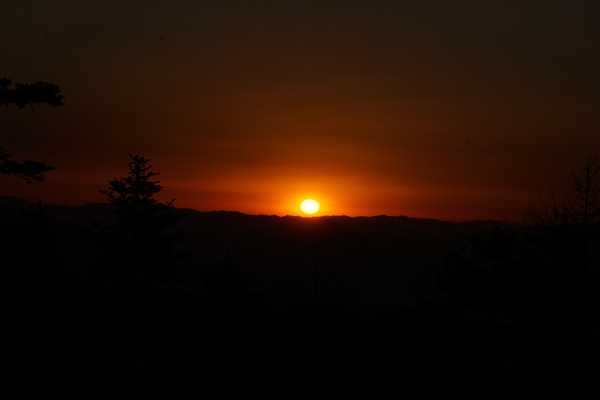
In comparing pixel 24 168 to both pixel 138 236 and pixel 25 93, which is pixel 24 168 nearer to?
pixel 25 93

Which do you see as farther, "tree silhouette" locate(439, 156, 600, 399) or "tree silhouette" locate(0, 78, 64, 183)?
"tree silhouette" locate(439, 156, 600, 399)

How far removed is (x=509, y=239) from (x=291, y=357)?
1956 cm

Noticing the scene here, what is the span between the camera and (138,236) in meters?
27.5

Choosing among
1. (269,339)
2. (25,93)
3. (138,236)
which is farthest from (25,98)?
(269,339)

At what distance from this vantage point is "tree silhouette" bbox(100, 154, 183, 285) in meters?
27.1

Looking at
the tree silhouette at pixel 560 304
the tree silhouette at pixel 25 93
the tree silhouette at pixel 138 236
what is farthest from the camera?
the tree silhouette at pixel 138 236

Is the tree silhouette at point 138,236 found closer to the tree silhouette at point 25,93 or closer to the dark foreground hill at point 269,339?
the dark foreground hill at point 269,339

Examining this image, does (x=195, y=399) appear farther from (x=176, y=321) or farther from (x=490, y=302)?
(x=490, y=302)

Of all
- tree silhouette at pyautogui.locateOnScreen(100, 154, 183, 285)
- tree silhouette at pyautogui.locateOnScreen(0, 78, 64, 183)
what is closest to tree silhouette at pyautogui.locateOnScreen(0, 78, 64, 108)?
tree silhouette at pyautogui.locateOnScreen(0, 78, 64, 183)

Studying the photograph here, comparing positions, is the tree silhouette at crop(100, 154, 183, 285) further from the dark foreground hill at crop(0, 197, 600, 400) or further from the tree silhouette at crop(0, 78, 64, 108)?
the tree silhouette at crop(0, 78, 64, 108)

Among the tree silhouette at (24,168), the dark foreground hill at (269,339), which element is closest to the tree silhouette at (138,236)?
the dark foreground hill at (269,339)

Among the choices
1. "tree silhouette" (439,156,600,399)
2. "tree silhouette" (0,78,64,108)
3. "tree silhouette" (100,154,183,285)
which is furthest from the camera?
"tree silhouette" (100,154,183,285)

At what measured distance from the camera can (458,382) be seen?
1711cm

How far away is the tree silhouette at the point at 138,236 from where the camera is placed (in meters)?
27.1
